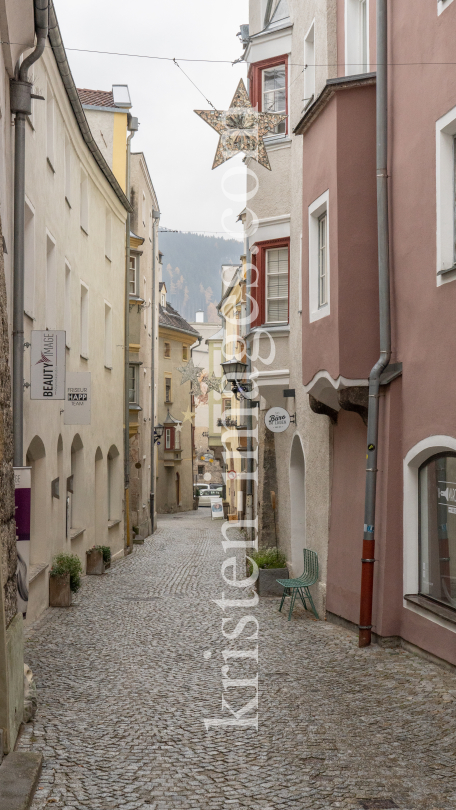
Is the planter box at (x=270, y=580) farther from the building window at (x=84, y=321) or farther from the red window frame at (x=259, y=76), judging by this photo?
the red window frame at (x=259, y=76)

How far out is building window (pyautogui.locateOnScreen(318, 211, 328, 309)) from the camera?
11430mm

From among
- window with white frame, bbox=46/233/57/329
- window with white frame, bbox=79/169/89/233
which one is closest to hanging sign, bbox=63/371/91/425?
window with white frame, bbox=46/233/57/329

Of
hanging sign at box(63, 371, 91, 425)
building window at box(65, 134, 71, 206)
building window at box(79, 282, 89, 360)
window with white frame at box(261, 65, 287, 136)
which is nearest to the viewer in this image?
hanging sign at box(63, 371, 91, 425)

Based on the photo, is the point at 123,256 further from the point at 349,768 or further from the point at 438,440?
the point at 349,768

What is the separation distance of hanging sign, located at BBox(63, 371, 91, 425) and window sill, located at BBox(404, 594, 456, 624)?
23.1ft

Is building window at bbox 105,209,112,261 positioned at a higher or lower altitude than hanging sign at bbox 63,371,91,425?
higher

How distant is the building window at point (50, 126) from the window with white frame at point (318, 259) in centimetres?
478

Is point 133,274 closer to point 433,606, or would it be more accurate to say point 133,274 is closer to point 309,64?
point 309,64

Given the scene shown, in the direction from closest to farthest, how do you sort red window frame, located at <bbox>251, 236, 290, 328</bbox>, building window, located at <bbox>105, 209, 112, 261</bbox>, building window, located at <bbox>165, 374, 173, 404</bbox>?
red window frame, located at <bbox>251, 236, 290, 328</bbox>, building window, located at <bbox>105, 209, 112, 261</bbox>, building window, located at <bbox>165, 374, 173, 404</bbox>

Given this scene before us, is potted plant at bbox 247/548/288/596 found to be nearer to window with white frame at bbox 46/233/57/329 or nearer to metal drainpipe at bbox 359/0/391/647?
metal drainpipe at bbox 359/0/391/647

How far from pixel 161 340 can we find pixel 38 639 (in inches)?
1663

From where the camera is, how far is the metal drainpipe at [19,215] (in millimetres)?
10133

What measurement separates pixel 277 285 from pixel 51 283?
169 inches

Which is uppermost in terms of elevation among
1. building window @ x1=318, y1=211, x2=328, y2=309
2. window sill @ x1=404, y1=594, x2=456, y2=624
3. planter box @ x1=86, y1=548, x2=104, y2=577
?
building window @ x1=318, y1=211, x2=328, y2=309
